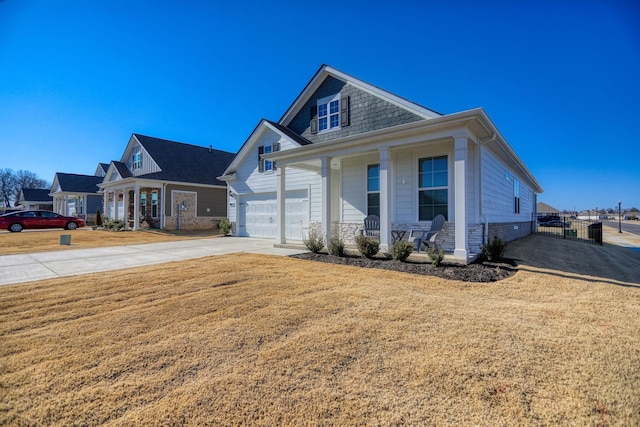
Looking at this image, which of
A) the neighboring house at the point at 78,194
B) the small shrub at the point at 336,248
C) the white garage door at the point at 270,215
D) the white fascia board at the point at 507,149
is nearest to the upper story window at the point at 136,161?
the neighboring house at the point at 78,194

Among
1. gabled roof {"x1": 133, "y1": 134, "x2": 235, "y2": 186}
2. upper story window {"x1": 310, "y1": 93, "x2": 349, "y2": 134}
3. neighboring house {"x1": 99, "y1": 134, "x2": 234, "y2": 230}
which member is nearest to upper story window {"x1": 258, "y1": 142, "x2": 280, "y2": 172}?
upper story window {"x1": 310, "y1": 93, "x2": 349, "y2": 134}

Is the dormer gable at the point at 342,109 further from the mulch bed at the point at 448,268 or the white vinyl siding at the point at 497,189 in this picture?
the mulch bed at the point at 448,268

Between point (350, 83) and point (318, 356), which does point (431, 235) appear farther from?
point (350, 83)

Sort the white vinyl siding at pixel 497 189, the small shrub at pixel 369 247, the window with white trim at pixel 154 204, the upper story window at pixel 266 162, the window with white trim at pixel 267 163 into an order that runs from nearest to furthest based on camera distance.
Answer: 1. the small shrub at pixel 369 247
2. the white vinyl siding at pixel 497 189
3. the upper story window at pixel 266 162
4. the window with white trim at pixel 267 163
5. the window with white trim at pixel 154 204

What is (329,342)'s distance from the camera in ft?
9.62

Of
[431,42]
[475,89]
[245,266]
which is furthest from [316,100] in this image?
[245,266]

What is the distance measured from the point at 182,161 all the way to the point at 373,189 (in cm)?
1809

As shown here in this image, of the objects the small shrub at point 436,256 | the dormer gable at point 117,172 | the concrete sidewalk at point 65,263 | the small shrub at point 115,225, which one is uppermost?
the dormer gable at point 117,172

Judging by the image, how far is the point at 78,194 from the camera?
29.5 metres

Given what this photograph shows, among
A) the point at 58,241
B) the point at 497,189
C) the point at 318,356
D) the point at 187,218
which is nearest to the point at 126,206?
the point at 187,218

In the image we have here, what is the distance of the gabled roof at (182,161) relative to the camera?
67.4 ft

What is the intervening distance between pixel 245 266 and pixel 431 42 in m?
10.6

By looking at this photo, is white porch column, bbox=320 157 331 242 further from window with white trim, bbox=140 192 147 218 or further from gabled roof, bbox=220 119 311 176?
window with white trim, bbox=140 192 147 218

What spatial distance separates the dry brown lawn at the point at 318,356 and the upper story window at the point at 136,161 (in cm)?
1997
